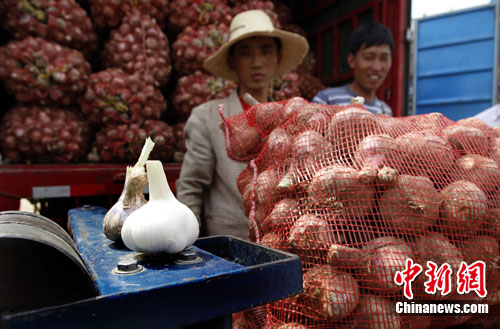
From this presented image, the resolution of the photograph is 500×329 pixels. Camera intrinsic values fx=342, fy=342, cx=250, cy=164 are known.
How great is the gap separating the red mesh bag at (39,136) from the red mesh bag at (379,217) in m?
1.96

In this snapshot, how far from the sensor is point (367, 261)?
0.98 metres

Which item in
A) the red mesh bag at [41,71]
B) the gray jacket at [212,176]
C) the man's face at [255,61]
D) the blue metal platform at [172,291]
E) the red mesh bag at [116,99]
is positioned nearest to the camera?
the blue metal platform at [172,291]

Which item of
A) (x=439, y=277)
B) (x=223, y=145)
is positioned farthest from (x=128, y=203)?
(x=223, y=145)

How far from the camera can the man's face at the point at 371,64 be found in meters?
2.61

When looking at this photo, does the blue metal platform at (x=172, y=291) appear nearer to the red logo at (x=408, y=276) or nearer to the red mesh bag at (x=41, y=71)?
the red logo at (x=408, y=276)

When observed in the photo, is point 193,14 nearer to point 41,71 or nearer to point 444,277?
point 41,71

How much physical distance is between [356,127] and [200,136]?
1.14 metres

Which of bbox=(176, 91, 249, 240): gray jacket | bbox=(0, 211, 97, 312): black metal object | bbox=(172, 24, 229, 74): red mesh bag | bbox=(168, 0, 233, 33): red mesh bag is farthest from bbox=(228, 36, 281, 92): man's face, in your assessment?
bbox=(0, 211, 97, 312): black metal object

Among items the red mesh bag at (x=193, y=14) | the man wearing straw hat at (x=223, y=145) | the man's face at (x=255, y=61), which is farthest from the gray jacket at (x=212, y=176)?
the red mesh bag at (x=193, y=14)

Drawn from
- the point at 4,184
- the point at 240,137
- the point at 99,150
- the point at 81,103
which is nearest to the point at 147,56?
the point at 81,103

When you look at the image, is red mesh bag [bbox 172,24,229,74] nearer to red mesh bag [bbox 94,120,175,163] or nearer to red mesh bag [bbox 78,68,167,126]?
red mesh bag [bbox 78,68,167,126]

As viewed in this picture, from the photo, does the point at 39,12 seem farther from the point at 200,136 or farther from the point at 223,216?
the point at 223,216

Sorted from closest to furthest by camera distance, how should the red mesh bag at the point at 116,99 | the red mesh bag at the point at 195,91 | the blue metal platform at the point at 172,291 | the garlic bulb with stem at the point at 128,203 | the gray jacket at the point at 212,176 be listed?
the blue metal platform at the point at 172,291
the garlic bulb with stem at the point at 128,203
the gray jacket at the point at 212,176
the red mesh bag at the point at 116,99
the red mesh bag at the point at 195,91

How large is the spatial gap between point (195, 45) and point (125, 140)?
1087 millimetres
